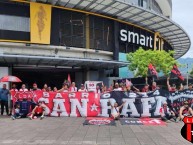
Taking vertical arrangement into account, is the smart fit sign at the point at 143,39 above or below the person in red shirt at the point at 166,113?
above

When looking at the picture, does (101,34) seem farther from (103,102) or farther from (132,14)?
(103,102)

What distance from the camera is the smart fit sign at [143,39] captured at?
38956 mm

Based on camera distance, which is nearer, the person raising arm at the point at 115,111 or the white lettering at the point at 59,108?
the person raising arm at the point at 115,111

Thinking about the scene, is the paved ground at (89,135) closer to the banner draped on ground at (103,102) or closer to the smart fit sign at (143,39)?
the banner draped on ground at (103,102)

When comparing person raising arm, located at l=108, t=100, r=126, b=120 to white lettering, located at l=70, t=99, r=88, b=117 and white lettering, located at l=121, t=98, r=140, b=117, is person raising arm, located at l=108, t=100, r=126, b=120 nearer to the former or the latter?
white lettering, located at l=121, t=98, r=140, b=117

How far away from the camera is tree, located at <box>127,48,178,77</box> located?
36.5 meters

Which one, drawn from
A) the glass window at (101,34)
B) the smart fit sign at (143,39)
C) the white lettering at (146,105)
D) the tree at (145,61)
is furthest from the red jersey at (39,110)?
the smart fit sign at (143,39)

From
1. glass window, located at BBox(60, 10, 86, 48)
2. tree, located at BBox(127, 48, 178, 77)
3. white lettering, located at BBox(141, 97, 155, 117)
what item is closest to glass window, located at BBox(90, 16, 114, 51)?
glass window, located at BBox(60, 10, 86, 48)

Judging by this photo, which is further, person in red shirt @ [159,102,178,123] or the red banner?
the red banner

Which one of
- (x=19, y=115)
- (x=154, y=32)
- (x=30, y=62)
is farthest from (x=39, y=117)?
(x=154, y=32)

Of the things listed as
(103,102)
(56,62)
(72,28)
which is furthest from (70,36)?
(103,102)

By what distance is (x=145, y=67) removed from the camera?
36.7m

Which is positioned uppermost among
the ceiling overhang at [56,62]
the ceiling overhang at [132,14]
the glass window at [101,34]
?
the ceiling overhang at [132,14]

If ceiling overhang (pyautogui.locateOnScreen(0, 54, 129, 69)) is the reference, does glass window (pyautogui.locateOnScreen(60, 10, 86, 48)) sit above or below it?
above
